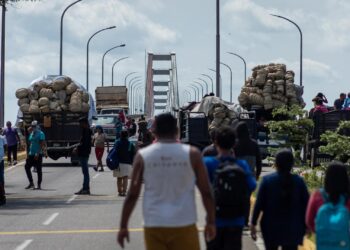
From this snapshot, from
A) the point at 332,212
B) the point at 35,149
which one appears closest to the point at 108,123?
the point at 35,149

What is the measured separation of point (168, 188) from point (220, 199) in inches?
47.5

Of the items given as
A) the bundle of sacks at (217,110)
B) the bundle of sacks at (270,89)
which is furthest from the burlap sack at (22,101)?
the bundle of sacks at (270,89)

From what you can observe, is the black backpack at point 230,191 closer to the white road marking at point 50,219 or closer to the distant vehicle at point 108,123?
the white road marking at point 50,219

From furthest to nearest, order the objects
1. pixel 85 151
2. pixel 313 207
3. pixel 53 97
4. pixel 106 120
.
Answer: pixel 106 120, pixel 53 97, pixel 85 151, pixel 313 207

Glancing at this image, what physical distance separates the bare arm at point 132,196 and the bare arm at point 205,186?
42cm

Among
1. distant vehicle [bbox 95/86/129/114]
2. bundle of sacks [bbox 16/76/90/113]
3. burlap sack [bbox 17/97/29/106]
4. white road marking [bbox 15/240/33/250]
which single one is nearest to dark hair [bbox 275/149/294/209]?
white road marking [bbox 15/240/33/250]

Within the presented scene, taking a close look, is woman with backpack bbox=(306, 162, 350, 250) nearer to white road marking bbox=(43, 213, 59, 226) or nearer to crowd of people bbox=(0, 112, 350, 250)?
crowd of people bbox=(0, 112, 350, 250)


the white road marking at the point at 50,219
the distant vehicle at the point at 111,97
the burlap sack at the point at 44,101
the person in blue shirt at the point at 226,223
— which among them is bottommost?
the white road marking at the point at 50,219

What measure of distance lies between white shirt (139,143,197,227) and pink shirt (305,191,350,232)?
1182mm

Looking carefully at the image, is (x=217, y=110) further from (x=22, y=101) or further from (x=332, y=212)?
(x=332, y=212)

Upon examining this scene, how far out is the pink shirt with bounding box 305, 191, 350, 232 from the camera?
956 centimetres

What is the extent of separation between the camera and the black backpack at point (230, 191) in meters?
9.98

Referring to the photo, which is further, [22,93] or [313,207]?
[22,93]

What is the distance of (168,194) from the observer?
29.2 ft
